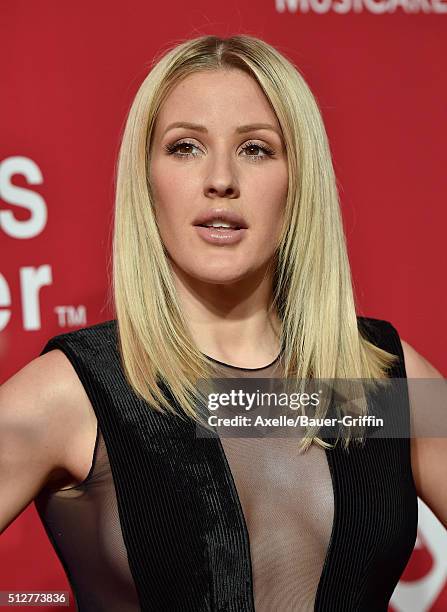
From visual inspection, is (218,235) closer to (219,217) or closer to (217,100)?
(219,217)

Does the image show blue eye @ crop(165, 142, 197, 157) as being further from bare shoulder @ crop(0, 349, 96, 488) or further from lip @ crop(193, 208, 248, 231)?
bare shoulder @ crop(0, 349, 96, 488)

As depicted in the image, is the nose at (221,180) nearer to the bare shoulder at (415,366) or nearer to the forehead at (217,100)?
the forehead at (217,100)

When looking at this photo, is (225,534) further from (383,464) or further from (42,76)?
(42,76)

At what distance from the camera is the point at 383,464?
1062 mm

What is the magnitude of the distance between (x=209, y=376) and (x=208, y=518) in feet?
0.54

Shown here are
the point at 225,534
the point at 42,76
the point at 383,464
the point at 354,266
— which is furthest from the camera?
the point at 354,266

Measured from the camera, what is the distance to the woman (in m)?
0.95

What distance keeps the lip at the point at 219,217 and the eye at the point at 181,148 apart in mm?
76

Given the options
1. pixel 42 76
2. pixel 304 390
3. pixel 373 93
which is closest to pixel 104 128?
pixel 42 76

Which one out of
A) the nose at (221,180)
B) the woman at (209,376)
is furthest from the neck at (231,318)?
the nose at (221,180)

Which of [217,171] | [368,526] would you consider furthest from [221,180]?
[368,526]

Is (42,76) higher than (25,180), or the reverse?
(42,76)

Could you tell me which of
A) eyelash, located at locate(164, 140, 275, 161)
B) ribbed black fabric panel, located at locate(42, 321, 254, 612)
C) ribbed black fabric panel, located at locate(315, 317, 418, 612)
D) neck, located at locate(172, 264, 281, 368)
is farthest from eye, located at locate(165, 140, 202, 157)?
ribbed black fabric panel, located at locate(315, 317, 418, 612)

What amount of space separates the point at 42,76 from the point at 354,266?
59cm
